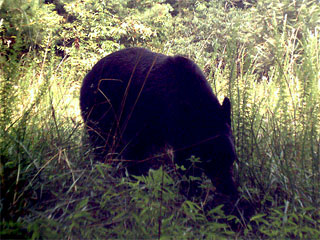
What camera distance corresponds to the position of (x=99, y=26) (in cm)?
923

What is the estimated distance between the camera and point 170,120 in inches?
123

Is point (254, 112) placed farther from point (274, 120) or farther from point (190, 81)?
point (190, 81)

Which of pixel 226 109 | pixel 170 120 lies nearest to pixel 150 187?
pixel 170 120

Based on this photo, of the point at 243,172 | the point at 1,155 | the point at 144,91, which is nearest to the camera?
the point at 1,155

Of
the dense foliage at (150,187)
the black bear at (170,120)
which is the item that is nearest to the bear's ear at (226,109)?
the black bear at (170,120)

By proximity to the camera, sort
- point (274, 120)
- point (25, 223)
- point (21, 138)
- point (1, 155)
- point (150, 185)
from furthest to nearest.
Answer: point (274, 120), point (21, 138), point (150, 185), point (1, 155), point (25, 223)

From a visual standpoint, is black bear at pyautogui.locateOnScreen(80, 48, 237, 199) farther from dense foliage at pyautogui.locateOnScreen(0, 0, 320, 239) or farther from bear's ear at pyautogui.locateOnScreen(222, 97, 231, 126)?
dense foliage at pyautogui.locateOnScreen(0, 0, 320, 239)

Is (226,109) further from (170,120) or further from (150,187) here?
(150,187)

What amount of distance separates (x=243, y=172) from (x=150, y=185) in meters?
1.03

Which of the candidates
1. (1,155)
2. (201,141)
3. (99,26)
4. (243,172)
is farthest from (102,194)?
(99,26)

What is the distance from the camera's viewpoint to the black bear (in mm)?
2826

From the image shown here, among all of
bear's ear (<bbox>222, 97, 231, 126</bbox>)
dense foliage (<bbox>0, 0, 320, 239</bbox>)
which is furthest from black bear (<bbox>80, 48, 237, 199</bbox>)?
dense foliage (<bbox>0, 0, 320, 239</bbox>)

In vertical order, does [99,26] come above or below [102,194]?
above

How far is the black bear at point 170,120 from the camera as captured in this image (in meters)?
2.83
